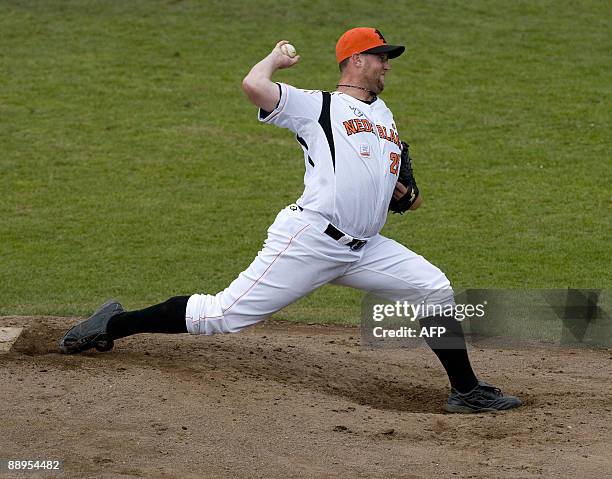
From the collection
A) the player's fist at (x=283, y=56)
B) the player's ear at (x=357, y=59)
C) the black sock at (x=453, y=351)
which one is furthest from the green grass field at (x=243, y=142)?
the player's fist at (x=283, y=56)

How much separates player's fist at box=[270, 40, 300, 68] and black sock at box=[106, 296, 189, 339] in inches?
50.1

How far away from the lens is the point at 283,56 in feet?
17.2

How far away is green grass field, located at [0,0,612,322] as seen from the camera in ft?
28.1

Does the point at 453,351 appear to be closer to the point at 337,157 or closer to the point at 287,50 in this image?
the point at 337,157

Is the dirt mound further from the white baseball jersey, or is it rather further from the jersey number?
the jersey number

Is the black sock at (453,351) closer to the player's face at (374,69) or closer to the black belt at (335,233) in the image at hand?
the black belt at (335,233)

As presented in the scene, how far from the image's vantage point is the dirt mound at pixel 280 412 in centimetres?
450

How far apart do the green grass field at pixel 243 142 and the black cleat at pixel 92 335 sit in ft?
5.06

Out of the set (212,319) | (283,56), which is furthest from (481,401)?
(283,56)

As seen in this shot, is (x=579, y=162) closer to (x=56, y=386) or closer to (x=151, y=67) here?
(x=151, y=67)

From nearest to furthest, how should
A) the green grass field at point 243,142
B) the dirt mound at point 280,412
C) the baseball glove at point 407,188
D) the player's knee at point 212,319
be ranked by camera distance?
the dirt mound at point 280,412 < the player's knee at point 212,319 < the baseball glove at point 407,188 < the green grass field at point 243,142

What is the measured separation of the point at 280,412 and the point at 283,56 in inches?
66.4

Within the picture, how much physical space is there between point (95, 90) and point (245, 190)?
3.33 meters

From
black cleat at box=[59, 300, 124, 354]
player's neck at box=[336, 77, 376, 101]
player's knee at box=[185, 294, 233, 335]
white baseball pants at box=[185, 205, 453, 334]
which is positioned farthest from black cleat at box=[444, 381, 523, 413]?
black cleat at box=[59, 300, 124, 354]
